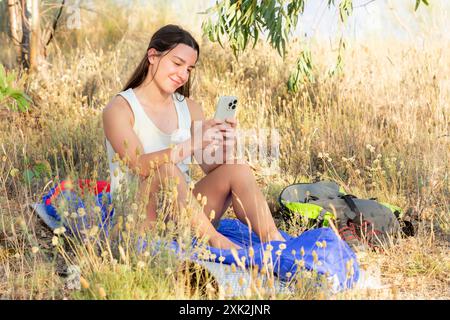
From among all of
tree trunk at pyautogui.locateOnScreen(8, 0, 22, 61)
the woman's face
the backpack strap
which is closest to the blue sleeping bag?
the backpack strap

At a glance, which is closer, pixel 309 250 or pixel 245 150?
pixel 309 250

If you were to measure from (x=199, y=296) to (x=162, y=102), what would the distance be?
1.24 m

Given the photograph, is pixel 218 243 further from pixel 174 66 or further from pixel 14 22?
pixel 14 22

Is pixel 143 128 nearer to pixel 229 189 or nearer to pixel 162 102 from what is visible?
pixel 162 102

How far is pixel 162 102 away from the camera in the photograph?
3502 mm

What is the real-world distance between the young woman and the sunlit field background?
0.88ft

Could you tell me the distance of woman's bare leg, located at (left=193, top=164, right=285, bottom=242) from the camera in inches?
124

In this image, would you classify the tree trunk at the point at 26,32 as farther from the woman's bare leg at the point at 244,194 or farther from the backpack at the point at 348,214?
the woman's bare leg at the point at 244,194

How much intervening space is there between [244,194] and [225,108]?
0.42 m

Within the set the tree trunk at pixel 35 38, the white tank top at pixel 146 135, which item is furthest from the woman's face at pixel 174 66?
the tree trunk at pixel 35 38

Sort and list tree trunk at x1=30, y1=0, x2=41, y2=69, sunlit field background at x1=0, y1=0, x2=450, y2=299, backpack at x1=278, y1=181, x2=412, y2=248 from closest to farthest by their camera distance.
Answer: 1. sunlit field background at x1=0, y1=0, x2=450, y2=299
2. backpack at x1=278, y1=181, x2=412, y2=248
3. tree trunk at x1=30, y1=0, x2=41, y2=69

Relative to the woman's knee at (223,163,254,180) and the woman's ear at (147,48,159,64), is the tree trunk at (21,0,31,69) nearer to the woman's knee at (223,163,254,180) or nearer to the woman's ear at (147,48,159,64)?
the woman's ear at (147,48,159,64)

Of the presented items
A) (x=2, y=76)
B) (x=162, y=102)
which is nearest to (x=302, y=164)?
(x=162, y=102)

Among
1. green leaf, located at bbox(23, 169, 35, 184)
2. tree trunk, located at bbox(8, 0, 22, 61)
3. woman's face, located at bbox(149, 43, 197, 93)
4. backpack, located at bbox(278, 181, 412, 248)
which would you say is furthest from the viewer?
tree trunk, located at bbox(8, 0, 22, 61)
